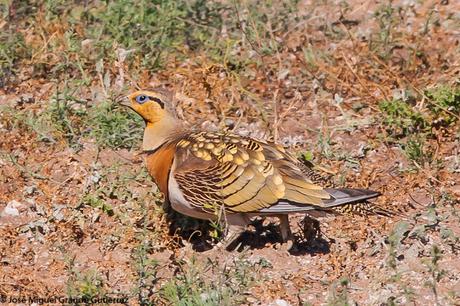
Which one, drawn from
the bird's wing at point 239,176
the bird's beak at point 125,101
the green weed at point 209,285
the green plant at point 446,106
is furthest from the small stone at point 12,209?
→ the green plant at point 446,106

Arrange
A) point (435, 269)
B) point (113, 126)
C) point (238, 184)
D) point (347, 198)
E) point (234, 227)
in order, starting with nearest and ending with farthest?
1. point (435, 269)
2. point (347, 198)
3. point (238, 184)
4. point (234, 227)
5. point (113, 126)

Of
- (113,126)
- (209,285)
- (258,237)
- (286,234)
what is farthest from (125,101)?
(209,285)

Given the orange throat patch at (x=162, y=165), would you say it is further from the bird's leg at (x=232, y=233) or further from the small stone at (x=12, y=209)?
the small stone at (x=12, y=209)

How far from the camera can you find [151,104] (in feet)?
23.0

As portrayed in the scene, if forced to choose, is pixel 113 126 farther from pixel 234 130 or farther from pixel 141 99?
pixel 234 130

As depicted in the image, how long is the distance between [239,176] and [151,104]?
0.99m

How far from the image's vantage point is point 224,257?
20.9 feet

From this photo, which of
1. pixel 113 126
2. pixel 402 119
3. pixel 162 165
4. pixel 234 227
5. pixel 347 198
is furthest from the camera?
pixel 402 119

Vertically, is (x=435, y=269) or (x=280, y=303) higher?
(x=435, y=269)

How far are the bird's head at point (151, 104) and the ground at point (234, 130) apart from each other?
0.44 meters

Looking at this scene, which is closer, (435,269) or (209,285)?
(435,269)

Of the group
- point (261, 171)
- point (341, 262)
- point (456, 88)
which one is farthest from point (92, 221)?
point (456, 88)

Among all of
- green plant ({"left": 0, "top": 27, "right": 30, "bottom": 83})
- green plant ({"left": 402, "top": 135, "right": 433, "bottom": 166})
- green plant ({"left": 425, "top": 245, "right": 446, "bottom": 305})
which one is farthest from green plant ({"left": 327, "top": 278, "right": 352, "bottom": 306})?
green plant ({"left": 0, "top": 27, "right": 30, "bottom": 83})

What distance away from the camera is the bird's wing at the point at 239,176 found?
6.22 m
